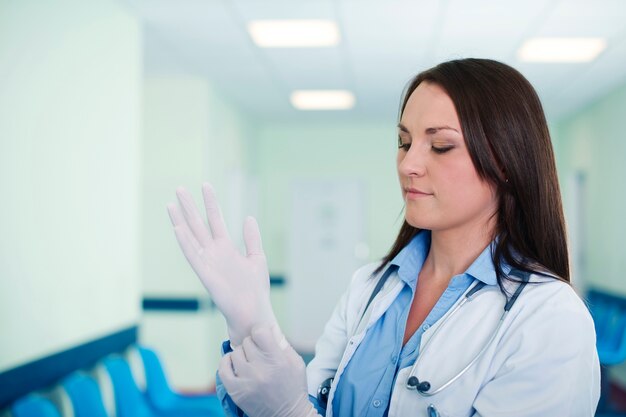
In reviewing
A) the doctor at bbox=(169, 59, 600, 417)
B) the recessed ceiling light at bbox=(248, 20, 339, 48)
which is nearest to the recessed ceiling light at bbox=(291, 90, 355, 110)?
the recessed ceiling light at bbox=(248, 20, 339, 48)

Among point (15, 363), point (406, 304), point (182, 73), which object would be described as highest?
point (182, 73)

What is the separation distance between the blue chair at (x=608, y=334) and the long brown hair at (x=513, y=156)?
151 inches

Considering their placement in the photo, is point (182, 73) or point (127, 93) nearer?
point (127, 93)

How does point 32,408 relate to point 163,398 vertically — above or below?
above

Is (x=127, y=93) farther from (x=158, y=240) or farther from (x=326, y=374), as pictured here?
(x=326, y=374)

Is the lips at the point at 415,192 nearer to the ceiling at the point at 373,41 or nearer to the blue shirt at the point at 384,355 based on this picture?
the blue shirt at the point at 384,355

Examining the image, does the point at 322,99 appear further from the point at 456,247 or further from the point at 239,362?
the point at 239,362

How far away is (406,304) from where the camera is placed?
4.59 feet

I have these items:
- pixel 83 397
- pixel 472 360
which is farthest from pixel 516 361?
pixel 83 397

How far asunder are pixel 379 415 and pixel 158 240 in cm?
466

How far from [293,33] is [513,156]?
334 cm

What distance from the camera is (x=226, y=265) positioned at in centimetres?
121

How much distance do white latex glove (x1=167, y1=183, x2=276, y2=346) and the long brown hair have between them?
0.45m

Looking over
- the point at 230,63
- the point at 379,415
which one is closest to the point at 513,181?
the point at 379,415
